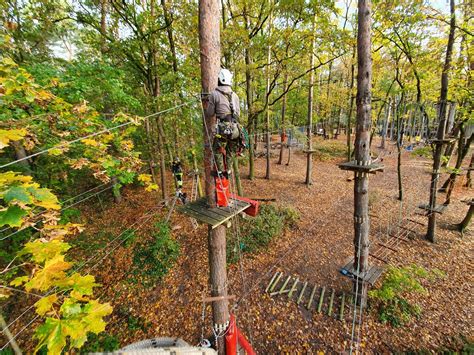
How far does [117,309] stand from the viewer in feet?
18.3

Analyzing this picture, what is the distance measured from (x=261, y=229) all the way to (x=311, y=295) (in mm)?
2751

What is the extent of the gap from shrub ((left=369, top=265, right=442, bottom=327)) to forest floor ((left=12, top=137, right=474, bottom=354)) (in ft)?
0.58

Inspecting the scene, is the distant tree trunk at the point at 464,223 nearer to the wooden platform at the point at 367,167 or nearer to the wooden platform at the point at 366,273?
the wooden platform at the point at 366,273

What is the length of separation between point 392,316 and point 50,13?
13.2 m

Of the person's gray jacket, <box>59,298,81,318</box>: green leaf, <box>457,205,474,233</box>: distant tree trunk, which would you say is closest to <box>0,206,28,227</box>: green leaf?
<box>59,298,81,318</box>: green leaf

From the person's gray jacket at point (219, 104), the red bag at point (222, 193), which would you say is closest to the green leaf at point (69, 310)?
the red bag at point (222, 193)

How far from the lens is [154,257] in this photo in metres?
6.83

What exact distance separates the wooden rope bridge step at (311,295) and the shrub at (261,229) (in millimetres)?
1400

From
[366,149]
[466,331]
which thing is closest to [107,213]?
[366,149]

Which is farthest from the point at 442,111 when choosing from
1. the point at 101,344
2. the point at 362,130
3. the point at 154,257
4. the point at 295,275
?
the point at 101,344

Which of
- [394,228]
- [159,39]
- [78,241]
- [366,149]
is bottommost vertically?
[394,228]

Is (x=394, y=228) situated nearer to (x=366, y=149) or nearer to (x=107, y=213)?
(x=366, y=149)

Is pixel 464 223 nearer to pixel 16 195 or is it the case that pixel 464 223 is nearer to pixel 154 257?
pixel 154 257

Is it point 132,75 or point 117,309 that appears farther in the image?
point 132,75
